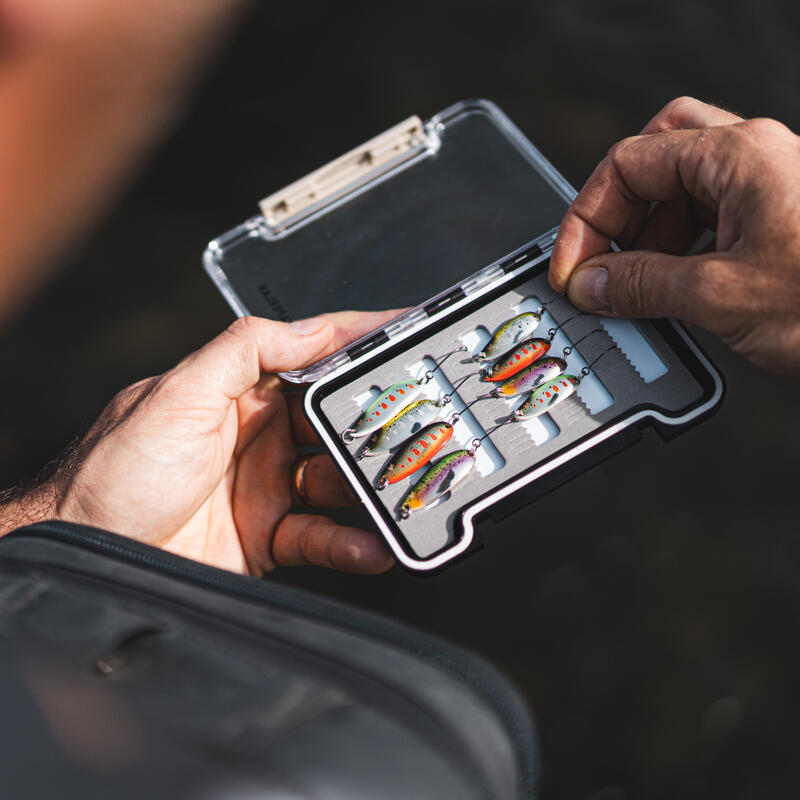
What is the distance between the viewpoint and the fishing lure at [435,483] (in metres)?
2.04

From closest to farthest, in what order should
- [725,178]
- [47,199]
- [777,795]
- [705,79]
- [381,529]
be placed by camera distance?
[725,178]
[381,529]
[777,795]
[705,79]
[47,199]

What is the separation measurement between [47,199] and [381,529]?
2.74 metres

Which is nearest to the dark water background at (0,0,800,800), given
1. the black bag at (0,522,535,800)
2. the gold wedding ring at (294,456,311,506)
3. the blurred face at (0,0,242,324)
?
the blurred face at (0,0,242,324)

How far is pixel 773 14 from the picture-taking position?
3455mm

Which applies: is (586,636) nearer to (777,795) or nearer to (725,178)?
(777,795)

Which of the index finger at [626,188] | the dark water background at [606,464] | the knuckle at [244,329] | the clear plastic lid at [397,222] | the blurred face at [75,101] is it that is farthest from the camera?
the blurred face at [75,101]

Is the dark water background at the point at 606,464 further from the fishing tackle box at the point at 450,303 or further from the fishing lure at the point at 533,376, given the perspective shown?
the fishing lure at the point at 533,376

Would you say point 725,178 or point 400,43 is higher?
point 400,43

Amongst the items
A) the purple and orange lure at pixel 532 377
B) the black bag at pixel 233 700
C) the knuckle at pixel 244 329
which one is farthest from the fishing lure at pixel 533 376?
the black bag at pixel 233 700

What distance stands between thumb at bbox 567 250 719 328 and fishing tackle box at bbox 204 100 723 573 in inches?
4.5

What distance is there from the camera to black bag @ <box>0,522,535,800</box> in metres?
1.12

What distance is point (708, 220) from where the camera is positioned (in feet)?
7.28

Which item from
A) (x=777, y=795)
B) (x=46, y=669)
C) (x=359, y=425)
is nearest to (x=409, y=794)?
(x=46, y=669)

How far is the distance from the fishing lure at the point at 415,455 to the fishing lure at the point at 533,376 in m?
0.22
